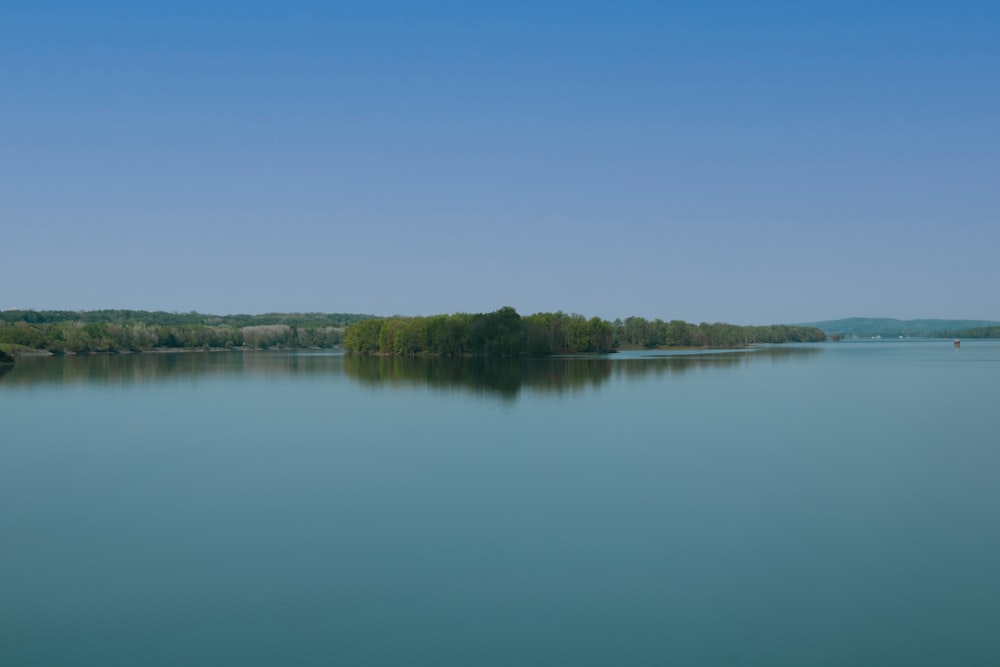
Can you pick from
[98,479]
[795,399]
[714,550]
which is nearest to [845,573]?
[714,550]

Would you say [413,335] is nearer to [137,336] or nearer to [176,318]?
[137,336]

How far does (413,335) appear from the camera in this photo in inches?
3546

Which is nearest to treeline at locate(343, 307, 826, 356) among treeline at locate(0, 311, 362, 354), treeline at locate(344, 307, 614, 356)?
treeline at locate(344, 307, 614, 356)

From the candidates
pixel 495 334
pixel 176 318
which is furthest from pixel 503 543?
pixel 176 318

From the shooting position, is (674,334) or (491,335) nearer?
(491,335)

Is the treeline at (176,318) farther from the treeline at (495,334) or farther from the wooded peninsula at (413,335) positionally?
the treeline at (495,334)

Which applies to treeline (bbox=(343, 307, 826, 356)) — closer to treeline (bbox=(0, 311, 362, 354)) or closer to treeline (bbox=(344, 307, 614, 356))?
treeline (bbox=(344, 307, 614, 356))

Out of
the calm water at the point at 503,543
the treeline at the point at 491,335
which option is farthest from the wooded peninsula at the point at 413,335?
the calm water at the point at 503,543

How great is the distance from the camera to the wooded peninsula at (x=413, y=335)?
83.8m

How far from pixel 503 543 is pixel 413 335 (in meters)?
78.7

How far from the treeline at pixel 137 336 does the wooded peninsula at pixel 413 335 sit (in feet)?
0.45

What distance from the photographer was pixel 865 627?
8.88 metres

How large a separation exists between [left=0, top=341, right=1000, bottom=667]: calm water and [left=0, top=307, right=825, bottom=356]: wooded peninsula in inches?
2280

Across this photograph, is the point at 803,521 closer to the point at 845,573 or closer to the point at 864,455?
the point at 845,573
